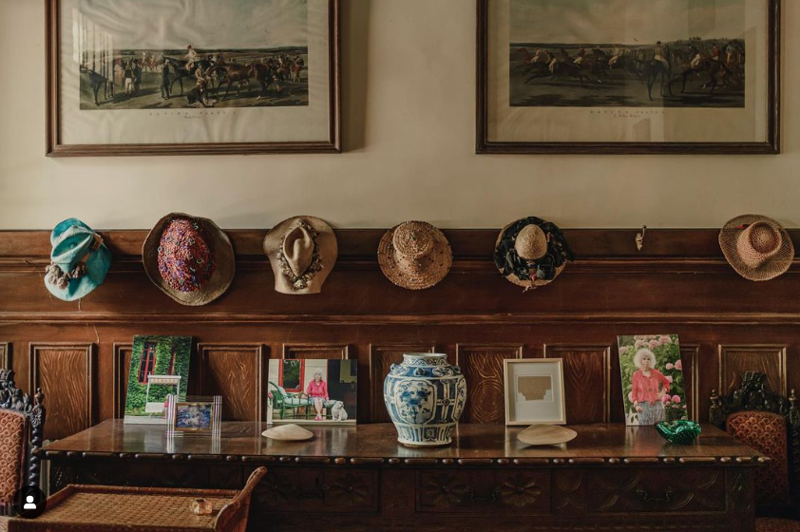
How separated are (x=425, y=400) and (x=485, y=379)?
586 mm

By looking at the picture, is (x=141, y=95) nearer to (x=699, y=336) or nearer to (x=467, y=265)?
(x=467, y=265)

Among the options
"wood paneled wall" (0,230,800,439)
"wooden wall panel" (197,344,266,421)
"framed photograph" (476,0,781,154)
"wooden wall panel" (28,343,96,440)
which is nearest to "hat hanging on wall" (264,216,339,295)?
"wood paneled wall" (0,230,800,439)

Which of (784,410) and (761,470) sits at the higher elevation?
(784,410)

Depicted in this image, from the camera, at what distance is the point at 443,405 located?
2918 mm

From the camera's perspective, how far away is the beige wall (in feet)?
11.2

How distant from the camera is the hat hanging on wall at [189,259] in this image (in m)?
3.23

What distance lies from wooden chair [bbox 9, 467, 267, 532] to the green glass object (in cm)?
167

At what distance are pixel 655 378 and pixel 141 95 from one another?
280cm

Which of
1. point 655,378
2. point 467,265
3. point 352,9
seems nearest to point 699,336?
point 655,378

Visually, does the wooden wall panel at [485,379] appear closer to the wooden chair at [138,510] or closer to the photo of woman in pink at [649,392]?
the photo of woman in pink at [649,392]

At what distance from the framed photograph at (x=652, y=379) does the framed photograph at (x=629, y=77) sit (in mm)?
914

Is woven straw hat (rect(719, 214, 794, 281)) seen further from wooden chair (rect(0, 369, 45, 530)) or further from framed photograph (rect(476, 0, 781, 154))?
wooden chair (rect(0, 369, 45, 530))

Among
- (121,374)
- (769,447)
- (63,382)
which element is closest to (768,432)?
(769,447)

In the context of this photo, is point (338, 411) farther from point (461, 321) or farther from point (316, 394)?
point (461, 321)
